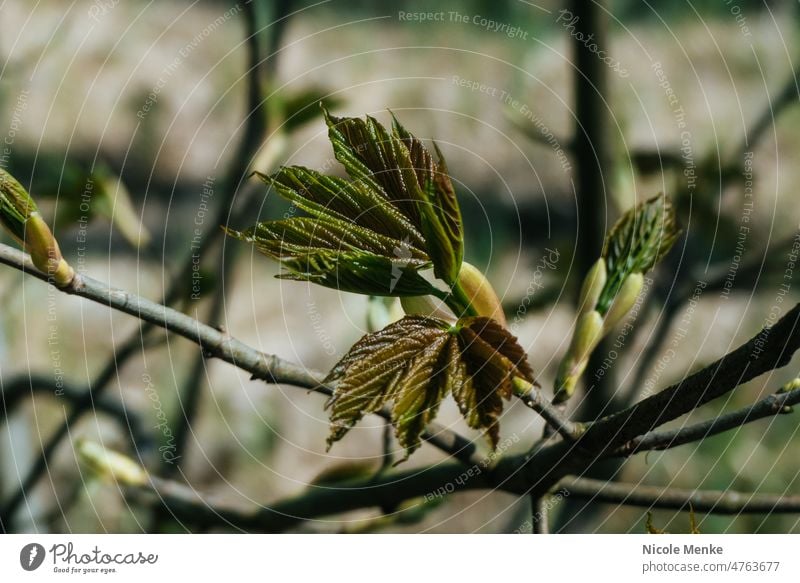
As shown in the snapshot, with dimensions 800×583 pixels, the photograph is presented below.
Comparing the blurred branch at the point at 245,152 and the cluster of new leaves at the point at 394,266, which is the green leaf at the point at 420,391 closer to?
the cluster of new leaves at the point at 394,266

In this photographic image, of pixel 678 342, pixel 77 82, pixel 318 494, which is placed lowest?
pixel 318 494

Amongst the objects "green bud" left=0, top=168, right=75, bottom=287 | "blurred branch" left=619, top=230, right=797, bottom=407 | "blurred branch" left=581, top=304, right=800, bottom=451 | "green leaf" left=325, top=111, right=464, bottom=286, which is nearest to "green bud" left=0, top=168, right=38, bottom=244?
"green bud" left=0, top=168, right=75, bottom=287

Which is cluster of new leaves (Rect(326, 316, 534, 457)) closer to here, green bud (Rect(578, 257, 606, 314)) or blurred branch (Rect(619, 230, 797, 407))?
green bud (Rect(578, 257, 606, 314))

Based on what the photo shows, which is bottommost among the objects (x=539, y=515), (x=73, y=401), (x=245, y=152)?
(x=539, y=515)

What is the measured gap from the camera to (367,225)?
0.87 feet

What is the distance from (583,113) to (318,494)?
252 millimetres

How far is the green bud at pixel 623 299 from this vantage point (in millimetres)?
308

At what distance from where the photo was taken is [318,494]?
1.30 feet

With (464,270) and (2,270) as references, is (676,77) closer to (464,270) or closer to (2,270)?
(464,270)

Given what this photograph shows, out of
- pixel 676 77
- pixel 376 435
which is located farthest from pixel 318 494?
pixel 676 77

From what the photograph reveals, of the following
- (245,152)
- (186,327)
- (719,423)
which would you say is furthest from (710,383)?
(245,152)
